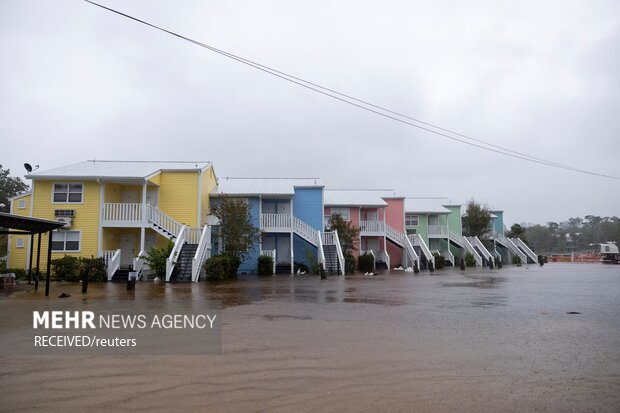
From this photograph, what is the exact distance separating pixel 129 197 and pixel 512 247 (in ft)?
117

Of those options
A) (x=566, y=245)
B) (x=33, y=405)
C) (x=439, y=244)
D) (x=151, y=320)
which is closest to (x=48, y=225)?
(x=151, y=320)

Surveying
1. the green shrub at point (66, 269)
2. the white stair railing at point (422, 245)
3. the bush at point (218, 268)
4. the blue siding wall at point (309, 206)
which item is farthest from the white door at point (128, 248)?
the white stair railing at point (422, 245)

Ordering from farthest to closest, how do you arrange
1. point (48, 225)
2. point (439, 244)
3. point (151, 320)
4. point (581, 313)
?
point (439, 244) → point (48, 225) → point (581, 313) → point (151, 320)

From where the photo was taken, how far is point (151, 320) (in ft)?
28.9

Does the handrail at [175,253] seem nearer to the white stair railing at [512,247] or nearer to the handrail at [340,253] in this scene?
the handrail at [340,253]

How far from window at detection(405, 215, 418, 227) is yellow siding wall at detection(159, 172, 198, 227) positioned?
20.9 m

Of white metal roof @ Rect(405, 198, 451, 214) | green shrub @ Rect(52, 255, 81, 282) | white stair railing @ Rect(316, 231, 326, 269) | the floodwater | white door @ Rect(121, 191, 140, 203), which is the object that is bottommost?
the floodwater

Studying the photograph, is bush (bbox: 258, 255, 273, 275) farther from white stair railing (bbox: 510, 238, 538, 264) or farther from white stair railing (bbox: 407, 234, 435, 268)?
white stair railing (bbox: 510, 238, 538, 264)

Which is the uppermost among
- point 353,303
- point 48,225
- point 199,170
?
point 199,170

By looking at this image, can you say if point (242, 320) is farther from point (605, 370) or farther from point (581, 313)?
point (581, 313)

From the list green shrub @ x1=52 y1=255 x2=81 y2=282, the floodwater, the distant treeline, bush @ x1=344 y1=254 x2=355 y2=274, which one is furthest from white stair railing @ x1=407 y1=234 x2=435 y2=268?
the distant treeline

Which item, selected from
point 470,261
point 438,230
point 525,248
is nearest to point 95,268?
point 438,230

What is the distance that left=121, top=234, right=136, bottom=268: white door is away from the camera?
2452cm

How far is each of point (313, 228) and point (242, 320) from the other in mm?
20681
